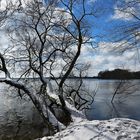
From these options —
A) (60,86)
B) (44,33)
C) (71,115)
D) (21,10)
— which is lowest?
(71,115)

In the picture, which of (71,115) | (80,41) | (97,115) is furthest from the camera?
(97,115)

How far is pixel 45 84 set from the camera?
15.0 metres

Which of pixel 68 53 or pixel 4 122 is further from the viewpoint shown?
pixel 4 122

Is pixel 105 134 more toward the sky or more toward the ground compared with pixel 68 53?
more toward the ground

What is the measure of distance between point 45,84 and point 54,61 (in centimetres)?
445

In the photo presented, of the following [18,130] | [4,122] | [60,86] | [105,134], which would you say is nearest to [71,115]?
[60,86]

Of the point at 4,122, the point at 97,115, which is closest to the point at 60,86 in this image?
the point at 4,122

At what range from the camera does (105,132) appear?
680cm

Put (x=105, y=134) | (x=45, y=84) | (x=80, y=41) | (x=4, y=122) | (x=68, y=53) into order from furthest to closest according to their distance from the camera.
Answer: (x=4, y=122)
(x=68, y=53)
(x=45, y=84)
(x=80, y=41)
(x=105, y=134)

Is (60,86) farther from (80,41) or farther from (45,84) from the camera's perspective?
(80,41)

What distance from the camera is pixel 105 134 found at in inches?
263

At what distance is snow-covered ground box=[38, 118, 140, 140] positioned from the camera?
6566mm

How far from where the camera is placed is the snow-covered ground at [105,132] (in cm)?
657

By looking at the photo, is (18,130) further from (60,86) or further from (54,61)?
(60,86)
